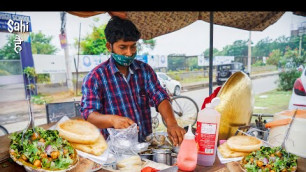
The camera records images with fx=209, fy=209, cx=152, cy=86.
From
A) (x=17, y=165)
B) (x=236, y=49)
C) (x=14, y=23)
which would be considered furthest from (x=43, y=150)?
(x=236, y=49)

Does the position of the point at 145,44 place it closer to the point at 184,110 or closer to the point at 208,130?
the point at 208,130

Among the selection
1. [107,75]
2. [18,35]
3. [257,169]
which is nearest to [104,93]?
[107,75]

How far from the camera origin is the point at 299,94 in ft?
4.38

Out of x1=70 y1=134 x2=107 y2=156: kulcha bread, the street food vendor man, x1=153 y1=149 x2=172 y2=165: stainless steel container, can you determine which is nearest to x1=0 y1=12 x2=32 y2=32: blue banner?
the street food vendor man

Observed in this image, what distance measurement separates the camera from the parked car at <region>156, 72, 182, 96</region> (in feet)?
4.52

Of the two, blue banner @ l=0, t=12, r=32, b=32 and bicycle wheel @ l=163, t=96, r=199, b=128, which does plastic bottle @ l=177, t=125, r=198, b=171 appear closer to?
bicycle wheel @ l=163, t=96, r=199, b=128

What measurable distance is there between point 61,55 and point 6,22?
284mm

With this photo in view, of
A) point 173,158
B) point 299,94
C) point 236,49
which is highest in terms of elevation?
point 236,49

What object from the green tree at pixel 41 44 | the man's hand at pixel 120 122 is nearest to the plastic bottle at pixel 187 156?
the man's hand at pixel 120 122

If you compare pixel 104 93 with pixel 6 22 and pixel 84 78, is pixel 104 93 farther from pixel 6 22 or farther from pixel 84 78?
pixel 6 22

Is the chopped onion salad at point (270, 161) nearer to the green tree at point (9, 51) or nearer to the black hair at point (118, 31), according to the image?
the black hair at point (118, 31)

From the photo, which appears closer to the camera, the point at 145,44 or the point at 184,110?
the point at 145,44

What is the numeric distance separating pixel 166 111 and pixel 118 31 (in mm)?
550

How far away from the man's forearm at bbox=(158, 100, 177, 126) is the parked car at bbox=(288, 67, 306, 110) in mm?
759
